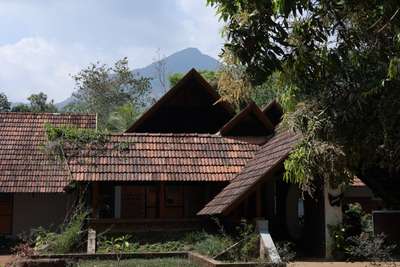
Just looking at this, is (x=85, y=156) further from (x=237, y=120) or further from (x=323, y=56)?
(x=323, y=56)

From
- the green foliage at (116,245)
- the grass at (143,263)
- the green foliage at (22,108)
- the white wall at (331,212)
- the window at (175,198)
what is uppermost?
the green foliage at (22,108)

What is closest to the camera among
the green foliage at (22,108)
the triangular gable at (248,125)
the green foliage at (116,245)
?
the green foliage at (116,245)

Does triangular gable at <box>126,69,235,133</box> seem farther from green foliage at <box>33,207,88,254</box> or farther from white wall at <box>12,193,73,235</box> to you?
green foliage at <box>33,207,88,254</box>

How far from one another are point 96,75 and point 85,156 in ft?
90.6

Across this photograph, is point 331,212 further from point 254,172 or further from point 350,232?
point 254,172

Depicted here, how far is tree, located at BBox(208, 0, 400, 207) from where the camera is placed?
295 inches

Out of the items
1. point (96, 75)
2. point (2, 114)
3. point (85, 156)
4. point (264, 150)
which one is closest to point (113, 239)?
point (85, 156)

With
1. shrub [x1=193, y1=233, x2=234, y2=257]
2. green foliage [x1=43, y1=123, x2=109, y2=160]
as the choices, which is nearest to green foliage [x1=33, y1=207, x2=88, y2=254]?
shrub [x1=193, y1=233, x2=234, y2=257]

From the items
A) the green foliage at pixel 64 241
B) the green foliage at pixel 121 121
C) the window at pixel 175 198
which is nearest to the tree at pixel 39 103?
the green foliage at pixel 121 121

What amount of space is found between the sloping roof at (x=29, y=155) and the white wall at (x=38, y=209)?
Result: 117 centimetres

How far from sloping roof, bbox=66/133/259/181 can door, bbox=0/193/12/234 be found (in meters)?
4.94

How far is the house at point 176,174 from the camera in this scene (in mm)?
18812

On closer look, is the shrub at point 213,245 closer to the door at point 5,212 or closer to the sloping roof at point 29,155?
the sloping roof at point 29,155

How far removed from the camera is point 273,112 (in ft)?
80.1
